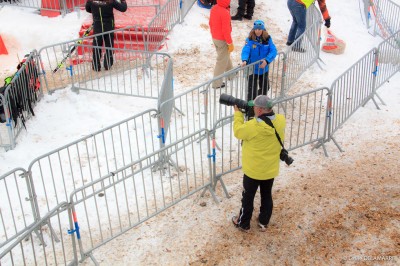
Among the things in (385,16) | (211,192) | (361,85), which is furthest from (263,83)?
(385,16)

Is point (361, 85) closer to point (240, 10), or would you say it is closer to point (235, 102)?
point (235, 102)

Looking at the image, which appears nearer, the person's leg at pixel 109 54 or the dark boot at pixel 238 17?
the person's leg at pixel 109 54

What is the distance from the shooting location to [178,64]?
1234cm

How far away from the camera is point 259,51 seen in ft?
31.2

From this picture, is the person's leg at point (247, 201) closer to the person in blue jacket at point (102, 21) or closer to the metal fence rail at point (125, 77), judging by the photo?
the metal fence rail at point (125, 77)

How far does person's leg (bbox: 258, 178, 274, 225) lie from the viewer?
678cm

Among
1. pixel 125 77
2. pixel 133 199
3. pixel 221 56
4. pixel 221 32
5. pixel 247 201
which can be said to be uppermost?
pixel 221 32

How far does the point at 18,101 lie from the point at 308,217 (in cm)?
565

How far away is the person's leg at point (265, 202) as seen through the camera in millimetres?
6781

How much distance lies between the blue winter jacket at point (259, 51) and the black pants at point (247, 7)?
203 inches

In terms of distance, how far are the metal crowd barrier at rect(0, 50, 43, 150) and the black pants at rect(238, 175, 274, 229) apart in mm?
4583

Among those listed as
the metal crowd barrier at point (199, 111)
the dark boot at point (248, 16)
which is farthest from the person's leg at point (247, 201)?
the dark boot at point (248, 16)

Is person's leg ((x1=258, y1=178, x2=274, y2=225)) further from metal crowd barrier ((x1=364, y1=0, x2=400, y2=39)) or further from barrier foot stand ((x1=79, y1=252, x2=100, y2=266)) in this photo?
metal crowd barrier ((x1=364, y1=0, x2=400, y2=39))

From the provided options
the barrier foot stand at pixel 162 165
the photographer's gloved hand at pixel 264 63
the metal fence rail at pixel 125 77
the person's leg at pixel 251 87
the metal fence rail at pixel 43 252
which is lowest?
the metal fence rail at pixel 43 252
